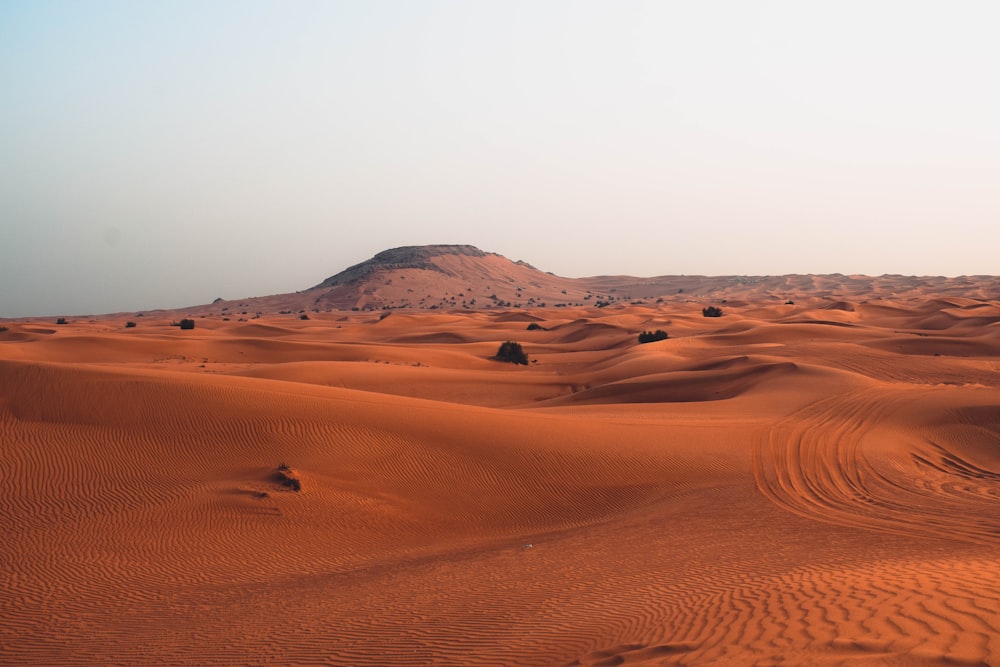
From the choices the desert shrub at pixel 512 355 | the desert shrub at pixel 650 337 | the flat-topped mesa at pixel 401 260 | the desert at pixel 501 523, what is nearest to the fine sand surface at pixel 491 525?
the desert at pixel 501 523

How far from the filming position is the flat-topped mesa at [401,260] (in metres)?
147

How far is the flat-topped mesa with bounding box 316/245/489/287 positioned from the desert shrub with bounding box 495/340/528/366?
101338 millimetres

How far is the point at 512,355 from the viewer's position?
127 feet

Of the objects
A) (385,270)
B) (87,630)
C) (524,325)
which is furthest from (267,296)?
(87,630)

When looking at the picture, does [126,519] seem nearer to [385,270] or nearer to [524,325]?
[524,325]

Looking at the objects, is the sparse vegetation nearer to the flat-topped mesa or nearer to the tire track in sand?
the tire track in sand

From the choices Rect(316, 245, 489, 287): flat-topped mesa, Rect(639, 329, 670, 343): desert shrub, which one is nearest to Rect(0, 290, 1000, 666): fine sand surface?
Rect(639, 329, 670, 343): desert shrub

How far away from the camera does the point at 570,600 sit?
8125 mm

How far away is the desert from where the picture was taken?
686cm

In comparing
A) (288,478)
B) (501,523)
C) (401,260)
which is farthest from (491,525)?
(401,260)

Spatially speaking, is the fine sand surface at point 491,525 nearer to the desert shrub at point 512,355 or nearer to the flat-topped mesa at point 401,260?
the desert shrub at point 512,355

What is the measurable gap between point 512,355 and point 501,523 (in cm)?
2551

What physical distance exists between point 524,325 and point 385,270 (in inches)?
3299

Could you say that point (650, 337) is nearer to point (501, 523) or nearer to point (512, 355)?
point (512, 355)
